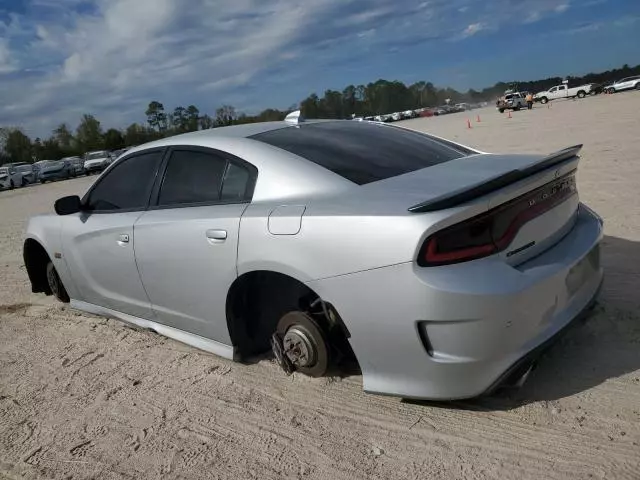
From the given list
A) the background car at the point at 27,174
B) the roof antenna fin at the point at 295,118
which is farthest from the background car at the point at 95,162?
the roof antenna fin at the point at 295,118

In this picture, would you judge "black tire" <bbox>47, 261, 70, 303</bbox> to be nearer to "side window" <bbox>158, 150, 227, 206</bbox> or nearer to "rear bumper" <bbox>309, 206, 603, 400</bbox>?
"side window" <bbox>158, 150, 227, 206</bbox>

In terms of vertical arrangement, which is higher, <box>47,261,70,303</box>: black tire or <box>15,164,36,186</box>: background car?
<box>47,261,70,303</box>: black tire

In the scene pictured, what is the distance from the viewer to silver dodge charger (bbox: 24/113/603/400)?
2.38 metres

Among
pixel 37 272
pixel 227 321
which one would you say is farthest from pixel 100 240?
pixel 37 272

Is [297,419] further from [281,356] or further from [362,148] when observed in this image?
[362,148]

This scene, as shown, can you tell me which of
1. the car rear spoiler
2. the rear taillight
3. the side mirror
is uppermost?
the car rear spoiler

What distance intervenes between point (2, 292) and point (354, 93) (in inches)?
2857

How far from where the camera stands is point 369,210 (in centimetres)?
253

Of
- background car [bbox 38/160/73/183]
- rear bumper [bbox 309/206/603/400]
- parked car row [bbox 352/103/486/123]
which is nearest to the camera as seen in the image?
rear bumper [bbox 309/206/603/400]

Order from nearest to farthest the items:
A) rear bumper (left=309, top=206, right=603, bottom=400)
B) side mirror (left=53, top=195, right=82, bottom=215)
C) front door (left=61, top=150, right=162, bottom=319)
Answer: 1. rear bumper (left=309, top=206, right=603, bottom=400)
2. front door (left=61, top=150, right=162, bottom=319)
3. side mirror (left=53, top=195, right=82, bottom=215)

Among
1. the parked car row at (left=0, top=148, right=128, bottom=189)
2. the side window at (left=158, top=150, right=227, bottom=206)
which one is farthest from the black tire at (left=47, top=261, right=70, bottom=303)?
the parked car row at (left=0, top=148, right=128, bottom=189)

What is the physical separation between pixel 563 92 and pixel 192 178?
64.2 m

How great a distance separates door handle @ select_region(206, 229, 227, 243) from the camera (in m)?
3.11

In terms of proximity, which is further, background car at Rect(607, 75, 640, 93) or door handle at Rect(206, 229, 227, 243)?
background car at Rect(607, 75, 640, 93)
